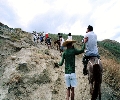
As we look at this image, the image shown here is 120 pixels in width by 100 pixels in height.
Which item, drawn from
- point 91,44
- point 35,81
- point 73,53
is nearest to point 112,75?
point 35,81

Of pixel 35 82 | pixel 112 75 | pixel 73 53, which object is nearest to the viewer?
pixel 73 53

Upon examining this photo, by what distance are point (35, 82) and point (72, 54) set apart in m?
5.33

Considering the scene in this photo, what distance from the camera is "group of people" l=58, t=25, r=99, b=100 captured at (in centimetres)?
980

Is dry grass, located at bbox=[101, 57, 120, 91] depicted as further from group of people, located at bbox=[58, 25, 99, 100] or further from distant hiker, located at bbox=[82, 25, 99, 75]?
distant hiker, located at bbox=[82, 25, 99, 75]

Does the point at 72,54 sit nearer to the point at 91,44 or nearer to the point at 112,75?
the point at 91,44

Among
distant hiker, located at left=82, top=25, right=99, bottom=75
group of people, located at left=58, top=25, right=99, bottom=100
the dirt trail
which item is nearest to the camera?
group of people, located at left=58, top=25, right=99, bottom=100

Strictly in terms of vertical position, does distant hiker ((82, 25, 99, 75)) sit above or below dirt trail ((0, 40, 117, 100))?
above

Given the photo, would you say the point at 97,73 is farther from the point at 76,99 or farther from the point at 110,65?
the point at 110,65

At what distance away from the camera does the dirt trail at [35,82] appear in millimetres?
12888

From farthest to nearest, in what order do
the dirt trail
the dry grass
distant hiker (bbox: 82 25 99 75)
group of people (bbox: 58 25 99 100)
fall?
1. the dry grass
2. the dirt trail
3. distant hiker (bbox: 82 25 99 75)
4. group of people (bbox: 58 25 99 100)

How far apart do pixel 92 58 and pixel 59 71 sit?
25.1 ft

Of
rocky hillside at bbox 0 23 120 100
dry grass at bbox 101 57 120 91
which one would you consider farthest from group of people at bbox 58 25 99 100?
dry grass at bbox 101 57 120 91

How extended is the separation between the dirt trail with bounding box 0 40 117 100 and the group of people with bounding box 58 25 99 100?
281 cm

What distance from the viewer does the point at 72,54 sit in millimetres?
9805
